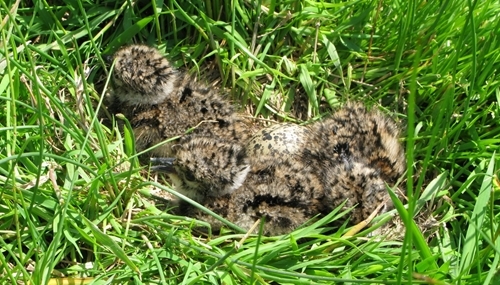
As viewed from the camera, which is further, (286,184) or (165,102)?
(165,102)

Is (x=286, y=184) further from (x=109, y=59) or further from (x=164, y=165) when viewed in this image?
(x=109, y=59)

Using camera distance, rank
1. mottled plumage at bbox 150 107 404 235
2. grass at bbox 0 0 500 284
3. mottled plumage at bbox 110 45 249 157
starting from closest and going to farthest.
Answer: grass at bbox 0 0 500 284, mottled plumage at bbox 150 107 404 235, mottled plumage at bbox 110 45 249 157

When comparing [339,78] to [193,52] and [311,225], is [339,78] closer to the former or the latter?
A: [193,52]

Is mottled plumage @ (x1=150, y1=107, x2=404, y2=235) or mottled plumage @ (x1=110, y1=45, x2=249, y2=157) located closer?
mottled plumage @ (x1=150, y1=107, x2=404, y2=235)

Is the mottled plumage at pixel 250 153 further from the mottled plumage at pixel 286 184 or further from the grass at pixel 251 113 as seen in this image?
the grass at pixel 251 113

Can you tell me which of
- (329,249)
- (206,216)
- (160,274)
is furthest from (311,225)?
(160,274)

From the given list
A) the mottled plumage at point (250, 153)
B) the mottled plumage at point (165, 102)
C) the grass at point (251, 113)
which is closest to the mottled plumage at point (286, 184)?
the mottled plumage at point (250, 153)

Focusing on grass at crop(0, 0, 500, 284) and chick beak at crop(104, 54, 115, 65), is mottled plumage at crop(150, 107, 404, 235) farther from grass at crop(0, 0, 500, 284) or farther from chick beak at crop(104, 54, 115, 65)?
chick beak at crop(104, 54, 115, 65)

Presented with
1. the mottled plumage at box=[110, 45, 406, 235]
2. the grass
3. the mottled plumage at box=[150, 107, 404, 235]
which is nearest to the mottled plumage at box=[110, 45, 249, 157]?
the mottled plumage at box=[110, 45, 406, 235]

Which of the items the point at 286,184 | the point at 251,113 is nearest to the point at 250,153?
the point at 286,184
